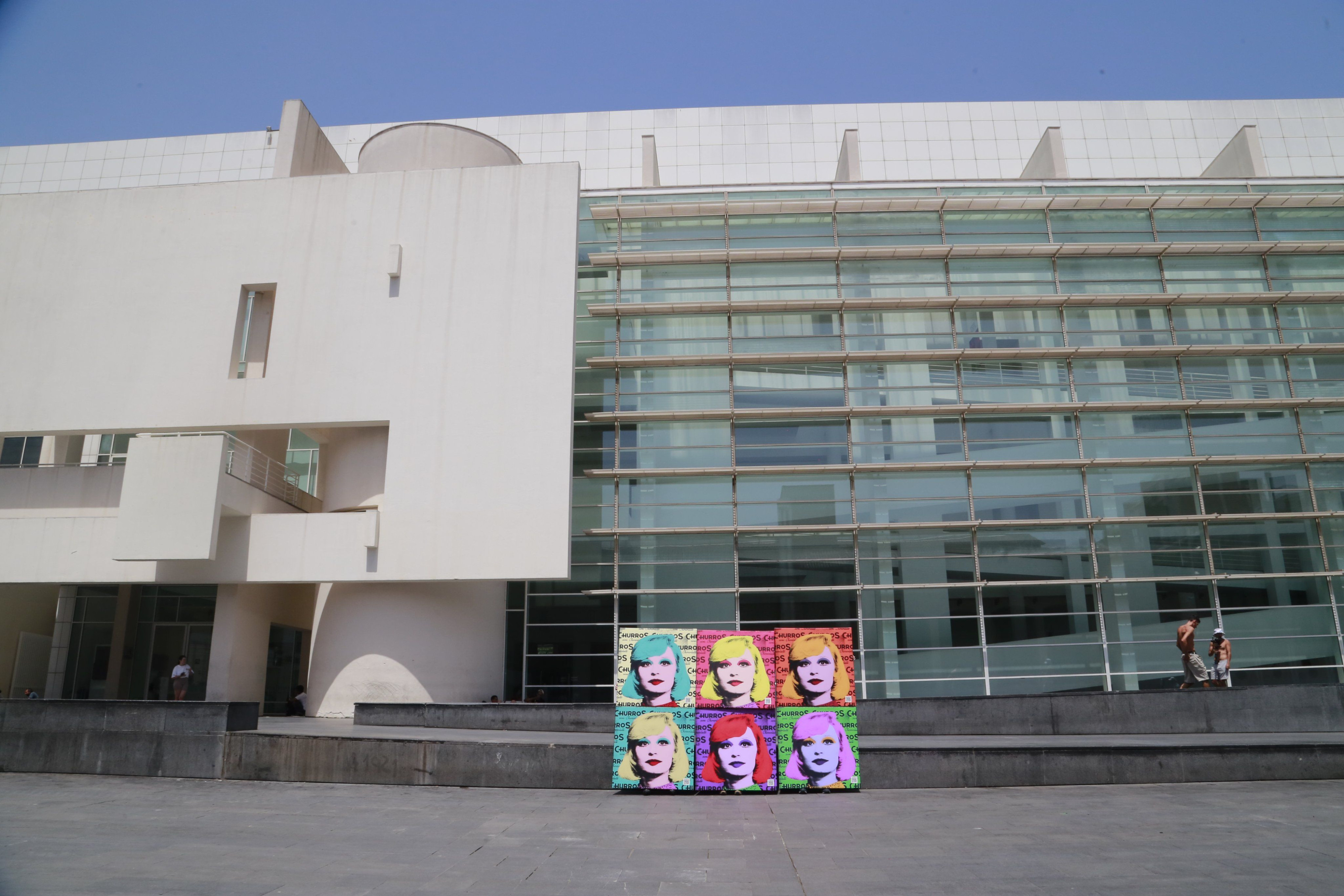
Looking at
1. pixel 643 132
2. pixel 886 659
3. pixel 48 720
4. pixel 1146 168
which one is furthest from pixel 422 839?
pixel 1146 168

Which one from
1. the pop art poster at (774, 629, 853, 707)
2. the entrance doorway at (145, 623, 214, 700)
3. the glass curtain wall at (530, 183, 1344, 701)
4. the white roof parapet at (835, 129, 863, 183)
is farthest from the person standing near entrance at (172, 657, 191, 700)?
the white roof parapet at (835, 129, 863, 183)

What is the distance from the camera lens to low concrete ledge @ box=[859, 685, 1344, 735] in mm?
15266

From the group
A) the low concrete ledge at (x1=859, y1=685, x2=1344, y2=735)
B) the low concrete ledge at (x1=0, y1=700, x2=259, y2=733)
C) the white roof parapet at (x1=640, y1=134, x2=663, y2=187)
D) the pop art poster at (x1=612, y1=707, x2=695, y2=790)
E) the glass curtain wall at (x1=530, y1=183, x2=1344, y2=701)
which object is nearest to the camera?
the pop art poster at (x1=612, y1=707, x2=695, y2=790)

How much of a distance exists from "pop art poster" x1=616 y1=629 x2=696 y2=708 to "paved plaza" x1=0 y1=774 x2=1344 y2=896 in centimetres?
115

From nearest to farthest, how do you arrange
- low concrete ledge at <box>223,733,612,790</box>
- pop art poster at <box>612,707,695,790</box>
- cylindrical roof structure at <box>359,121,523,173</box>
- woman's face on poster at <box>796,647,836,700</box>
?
pop art poster at <box>612,707,695,790</box>, woman's face on poster at <box>796,647,836,700</box>, low concrete ledge at <box>223,733,612,790</box>, cylindrical roof structure at <box>359,121,523,173</box>

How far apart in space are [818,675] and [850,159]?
1861 centimetres

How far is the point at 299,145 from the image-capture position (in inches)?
961

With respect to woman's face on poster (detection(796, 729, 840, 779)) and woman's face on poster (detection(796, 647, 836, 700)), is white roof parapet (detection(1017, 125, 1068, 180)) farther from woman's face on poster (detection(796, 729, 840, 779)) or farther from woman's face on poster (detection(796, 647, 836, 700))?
woman's face on poster (detection(796, 729, 840, 779))

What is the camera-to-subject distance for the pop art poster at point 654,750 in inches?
435

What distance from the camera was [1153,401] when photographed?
23406mm

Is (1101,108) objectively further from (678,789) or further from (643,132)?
(678,789)

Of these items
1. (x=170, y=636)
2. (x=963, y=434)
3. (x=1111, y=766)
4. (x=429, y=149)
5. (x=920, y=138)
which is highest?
(x=920, y=138)

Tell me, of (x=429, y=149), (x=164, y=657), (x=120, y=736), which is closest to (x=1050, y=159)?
(x=429, y=149)

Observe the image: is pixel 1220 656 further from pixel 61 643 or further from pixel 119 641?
pixel 61 643
